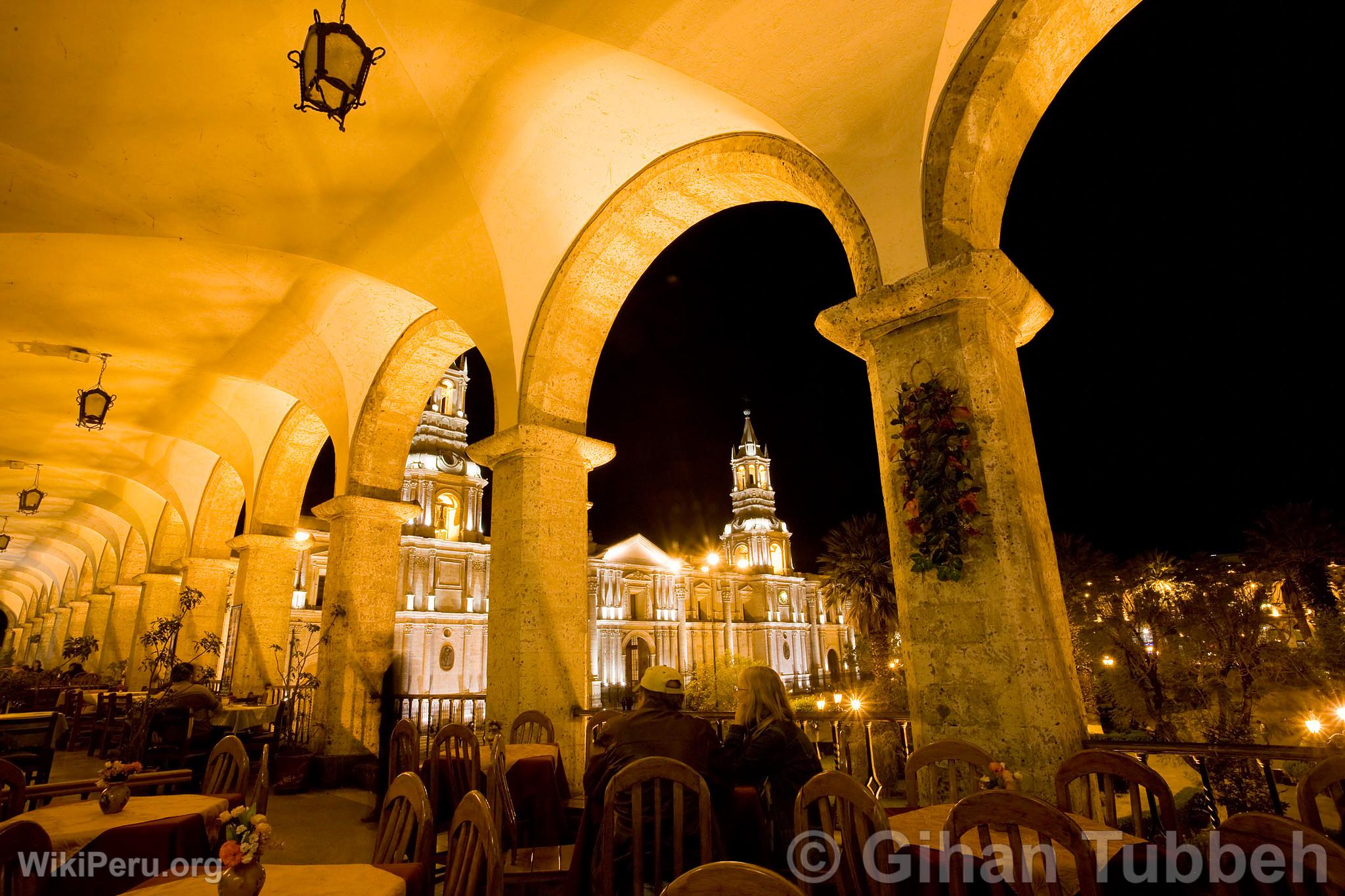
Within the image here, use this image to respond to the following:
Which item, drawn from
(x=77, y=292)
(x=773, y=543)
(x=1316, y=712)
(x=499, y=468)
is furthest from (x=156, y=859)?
(x=773, y=543)

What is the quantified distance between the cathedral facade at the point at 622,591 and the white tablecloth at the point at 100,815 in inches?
699

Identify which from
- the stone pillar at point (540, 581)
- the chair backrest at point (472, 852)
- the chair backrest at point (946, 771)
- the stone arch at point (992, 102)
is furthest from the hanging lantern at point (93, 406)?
the chair backrest at point (946, 771)

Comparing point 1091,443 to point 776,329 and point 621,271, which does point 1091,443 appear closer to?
point 776,329

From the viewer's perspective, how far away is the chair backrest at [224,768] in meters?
3.71

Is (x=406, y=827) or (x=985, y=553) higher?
(x=985, y=553)

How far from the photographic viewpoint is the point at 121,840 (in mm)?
2877

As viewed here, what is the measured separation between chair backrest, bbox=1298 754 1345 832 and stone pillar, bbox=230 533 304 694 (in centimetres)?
1101

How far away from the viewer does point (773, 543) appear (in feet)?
166

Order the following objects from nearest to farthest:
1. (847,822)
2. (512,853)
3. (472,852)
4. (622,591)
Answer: (472,852) → (847,822) → (512,853) → (622,591)

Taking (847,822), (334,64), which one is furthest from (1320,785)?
(334,64)

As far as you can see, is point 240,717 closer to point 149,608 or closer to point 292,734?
point 292,734

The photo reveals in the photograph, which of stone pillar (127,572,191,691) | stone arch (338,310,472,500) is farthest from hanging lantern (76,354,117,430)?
stone pillar (127,572,191,691)

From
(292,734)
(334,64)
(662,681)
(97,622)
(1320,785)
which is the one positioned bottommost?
(292,734)

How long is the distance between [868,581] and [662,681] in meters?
16.3
